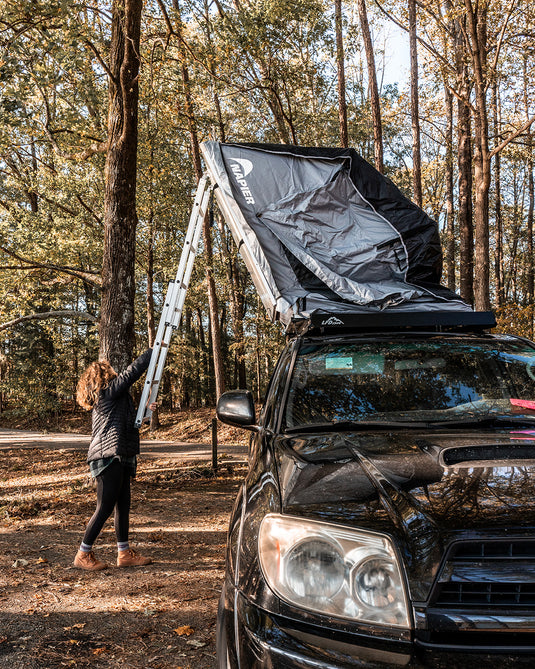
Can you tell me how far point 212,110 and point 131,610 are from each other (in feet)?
75.4

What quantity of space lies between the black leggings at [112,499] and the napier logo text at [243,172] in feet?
9.46

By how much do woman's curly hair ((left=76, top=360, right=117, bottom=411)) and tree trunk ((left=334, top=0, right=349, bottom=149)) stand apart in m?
14.8

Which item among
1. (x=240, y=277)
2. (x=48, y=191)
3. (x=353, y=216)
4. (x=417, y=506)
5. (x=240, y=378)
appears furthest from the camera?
(x=240, y=277)

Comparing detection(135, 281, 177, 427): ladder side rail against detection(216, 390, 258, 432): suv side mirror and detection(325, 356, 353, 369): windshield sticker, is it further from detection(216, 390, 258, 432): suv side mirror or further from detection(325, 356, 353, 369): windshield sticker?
detection(325, 356, 353, 369): windshield sticker

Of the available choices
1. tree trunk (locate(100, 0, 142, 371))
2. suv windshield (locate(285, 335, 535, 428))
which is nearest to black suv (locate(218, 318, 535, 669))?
suv windshield (locate(285, 335, 535, 428))

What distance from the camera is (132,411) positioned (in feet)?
17.4

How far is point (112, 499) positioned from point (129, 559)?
2.18ft

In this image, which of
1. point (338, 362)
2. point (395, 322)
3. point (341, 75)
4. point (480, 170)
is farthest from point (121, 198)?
point (341, 75)

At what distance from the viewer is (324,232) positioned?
18.9ft

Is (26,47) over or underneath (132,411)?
over

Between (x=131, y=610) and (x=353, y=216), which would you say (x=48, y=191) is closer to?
(x=353, y=216)

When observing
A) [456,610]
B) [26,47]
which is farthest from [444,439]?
[26,47]

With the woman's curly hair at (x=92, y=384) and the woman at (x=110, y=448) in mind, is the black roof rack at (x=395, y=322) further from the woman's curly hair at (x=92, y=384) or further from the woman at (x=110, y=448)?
the woman's curly hair at (x=92, y=384)

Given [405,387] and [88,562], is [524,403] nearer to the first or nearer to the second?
[405,387]
